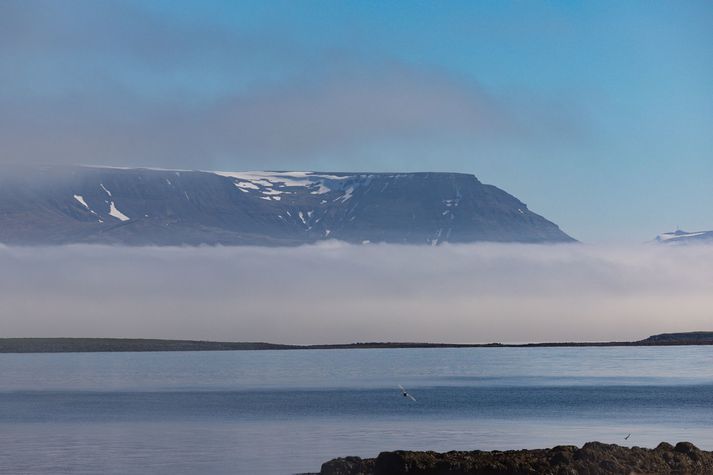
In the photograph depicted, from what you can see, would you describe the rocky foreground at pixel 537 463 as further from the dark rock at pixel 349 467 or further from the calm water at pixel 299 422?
the calm water at pixel 299 422

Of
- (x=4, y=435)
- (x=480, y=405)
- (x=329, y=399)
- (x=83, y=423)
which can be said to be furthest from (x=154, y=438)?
(x=329, y=399)

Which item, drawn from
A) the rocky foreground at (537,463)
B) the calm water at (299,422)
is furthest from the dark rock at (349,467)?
the calm water at (299,422)

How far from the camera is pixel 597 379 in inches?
5645

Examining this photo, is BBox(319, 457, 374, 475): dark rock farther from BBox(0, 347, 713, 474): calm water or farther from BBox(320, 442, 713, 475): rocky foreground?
BBox(0, 347, 713, 474): calm water

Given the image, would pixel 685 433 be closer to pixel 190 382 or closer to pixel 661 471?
pixel 661 471

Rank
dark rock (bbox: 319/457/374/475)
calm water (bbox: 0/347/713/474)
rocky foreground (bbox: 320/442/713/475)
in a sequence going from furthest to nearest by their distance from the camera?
1. calm water (bbox: 0/347/713/474)
2. dark rock (bbox: 319/457/374/475)
3. rocky foreground (bbox: 320/442/713/475)

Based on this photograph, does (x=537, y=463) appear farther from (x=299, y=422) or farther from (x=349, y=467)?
(x=299, y=422)

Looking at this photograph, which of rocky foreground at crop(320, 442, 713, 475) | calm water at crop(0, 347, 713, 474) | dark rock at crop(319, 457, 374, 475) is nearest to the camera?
rocky foreground at crop(320, 442, 713, 475)

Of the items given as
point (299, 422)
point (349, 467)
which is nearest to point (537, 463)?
point (349, 467)

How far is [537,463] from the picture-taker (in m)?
41.6

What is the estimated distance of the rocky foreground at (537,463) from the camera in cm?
4097

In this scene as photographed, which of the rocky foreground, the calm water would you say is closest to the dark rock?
the rocky foreground

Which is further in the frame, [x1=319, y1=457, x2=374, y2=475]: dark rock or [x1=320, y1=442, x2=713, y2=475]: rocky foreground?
[x1=319, y1=457, x2=374, y2=475]: dark rock

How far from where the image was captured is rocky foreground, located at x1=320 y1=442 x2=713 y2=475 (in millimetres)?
40969
